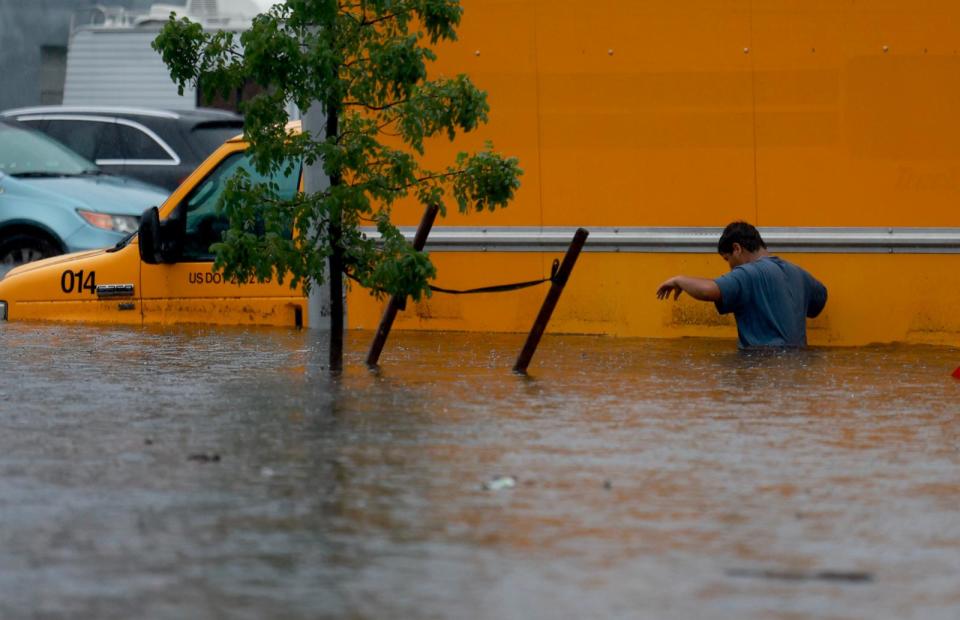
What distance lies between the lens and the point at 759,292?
1142 cm

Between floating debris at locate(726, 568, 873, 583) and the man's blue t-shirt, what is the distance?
593cm

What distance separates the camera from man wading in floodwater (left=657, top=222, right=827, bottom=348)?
37.2 ft

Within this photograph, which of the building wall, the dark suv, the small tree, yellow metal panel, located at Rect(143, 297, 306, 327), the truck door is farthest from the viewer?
the building wall

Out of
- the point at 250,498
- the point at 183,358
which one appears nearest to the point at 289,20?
the point at 183,358

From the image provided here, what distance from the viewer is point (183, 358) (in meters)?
11.2

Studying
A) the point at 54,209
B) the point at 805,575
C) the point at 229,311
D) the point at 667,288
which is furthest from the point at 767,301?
the point at 54,209

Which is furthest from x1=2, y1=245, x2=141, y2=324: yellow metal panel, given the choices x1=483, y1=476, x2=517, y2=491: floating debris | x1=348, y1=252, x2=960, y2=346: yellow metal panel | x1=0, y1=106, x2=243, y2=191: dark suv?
x1=0, y1=106, x2=243, y2=191: dark suv

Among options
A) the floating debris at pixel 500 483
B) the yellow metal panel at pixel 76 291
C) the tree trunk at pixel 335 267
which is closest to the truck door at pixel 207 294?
the yellow metal panel at pixel 76 291

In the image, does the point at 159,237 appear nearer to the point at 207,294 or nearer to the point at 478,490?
the point at 207,294

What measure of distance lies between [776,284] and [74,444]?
Answer: 4962mm

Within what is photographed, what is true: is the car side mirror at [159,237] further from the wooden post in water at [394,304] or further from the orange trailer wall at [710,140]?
the wooden post in water at [394,304]

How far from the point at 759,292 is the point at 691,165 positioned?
4.13 ft

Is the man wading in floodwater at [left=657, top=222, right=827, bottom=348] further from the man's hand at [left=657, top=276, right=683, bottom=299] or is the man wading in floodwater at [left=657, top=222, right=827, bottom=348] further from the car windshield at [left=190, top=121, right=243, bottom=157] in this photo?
the car windshield at [left=190, top=121, right=243, bottom=157]

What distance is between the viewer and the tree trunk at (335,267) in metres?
10.1
